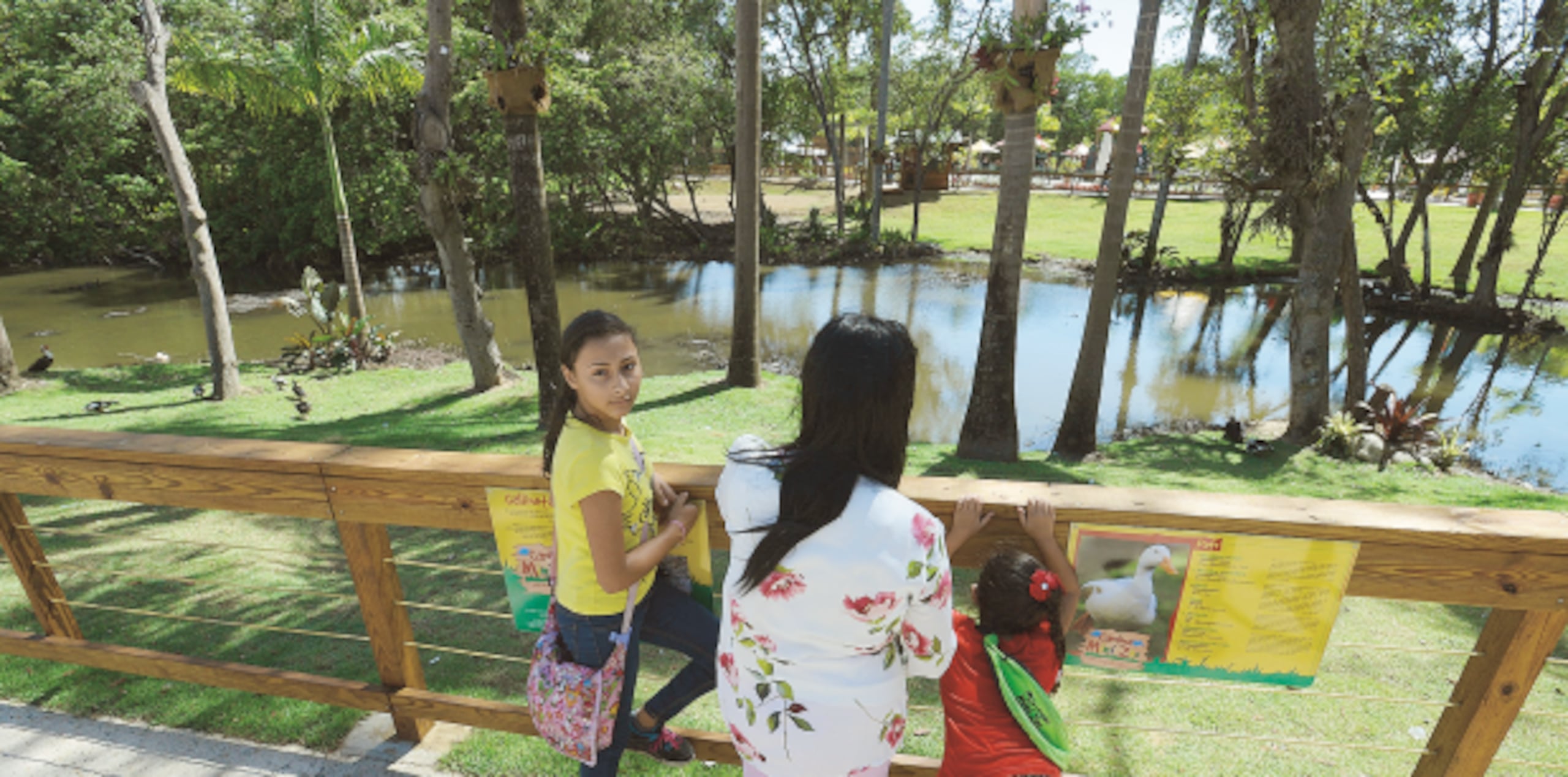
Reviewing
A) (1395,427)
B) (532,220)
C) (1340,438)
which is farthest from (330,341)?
(1395,427)

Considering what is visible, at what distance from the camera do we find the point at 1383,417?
942 cm

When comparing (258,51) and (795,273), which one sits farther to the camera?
(795,273)

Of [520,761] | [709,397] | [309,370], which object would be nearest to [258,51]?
[309,370]

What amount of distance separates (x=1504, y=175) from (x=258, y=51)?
23.4 metres

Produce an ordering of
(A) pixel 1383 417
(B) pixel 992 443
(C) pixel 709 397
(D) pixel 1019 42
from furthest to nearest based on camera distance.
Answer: (C) pixel 709 397
(A) pixel 1383 417
(B) pixel 992 443
(D) pixel 1019 42

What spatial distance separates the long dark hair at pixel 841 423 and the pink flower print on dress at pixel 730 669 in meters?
0.29

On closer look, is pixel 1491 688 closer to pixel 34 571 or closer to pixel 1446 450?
pixel 34 571

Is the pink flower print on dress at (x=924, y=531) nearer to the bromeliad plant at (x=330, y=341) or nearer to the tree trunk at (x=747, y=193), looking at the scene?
the tree trunk at (x=747, y=193)

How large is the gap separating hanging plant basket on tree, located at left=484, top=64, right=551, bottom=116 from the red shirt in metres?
6.86

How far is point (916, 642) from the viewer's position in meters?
1.57

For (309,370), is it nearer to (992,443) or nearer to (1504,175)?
(992,443)

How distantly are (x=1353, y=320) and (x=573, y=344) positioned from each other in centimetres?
1163

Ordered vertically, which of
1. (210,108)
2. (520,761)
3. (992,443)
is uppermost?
(210,108)

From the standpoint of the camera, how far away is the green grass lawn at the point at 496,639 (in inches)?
112
